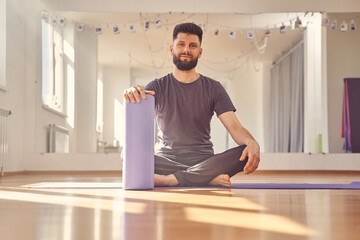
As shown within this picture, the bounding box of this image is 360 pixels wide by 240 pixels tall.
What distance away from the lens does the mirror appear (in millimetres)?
5430

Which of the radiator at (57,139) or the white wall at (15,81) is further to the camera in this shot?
the radiator at (57,139)

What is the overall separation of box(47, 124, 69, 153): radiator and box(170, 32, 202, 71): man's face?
3142 millimetres

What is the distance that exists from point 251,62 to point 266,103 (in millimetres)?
494

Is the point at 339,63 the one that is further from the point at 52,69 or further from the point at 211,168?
the point at 211,168

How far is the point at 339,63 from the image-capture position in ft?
19.8

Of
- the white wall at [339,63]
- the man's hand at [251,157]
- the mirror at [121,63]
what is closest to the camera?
the man's hand at [251,157]

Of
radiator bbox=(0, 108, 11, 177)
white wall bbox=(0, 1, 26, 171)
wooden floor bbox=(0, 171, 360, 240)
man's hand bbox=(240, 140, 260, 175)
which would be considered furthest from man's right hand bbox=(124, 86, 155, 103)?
white wall bbox=(0, 1, 26, 171)

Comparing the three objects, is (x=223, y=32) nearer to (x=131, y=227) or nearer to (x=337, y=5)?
(x=337, y=5)

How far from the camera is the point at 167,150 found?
2.67 m

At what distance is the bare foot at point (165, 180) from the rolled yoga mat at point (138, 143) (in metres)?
0.19

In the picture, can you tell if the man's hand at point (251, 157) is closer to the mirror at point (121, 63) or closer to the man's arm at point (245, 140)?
the man's arm at point (245, 140)

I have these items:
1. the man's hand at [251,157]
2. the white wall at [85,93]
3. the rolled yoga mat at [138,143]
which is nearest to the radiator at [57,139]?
the white wall at [85,93]

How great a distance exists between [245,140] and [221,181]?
24 cm

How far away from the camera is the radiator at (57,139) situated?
18.1 ft
